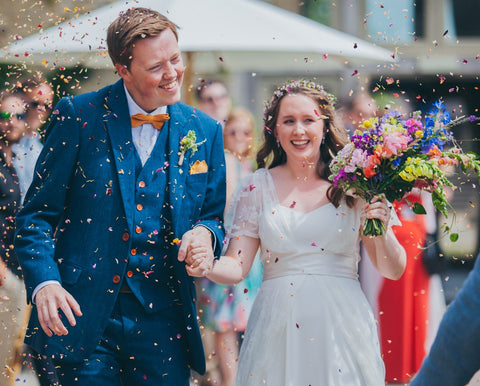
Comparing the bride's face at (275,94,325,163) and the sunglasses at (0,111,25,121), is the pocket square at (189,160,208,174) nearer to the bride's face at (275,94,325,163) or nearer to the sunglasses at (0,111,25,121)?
the bride's face at (275,94,325,163)

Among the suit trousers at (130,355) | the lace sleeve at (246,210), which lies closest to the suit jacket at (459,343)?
the suit trousers at (130,355)

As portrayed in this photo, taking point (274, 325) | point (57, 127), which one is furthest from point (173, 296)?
point (57, 127)

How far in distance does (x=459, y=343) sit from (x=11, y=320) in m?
4.65

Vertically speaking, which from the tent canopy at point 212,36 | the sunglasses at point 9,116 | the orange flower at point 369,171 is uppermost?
the tent canopy at point 212,36

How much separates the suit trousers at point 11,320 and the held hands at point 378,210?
8.80 ft

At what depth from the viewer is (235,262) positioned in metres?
4.34

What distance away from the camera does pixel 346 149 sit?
421cm

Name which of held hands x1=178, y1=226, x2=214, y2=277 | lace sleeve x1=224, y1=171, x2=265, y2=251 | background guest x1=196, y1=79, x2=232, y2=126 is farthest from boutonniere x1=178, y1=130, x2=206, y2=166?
background guest x1=196, y1=79, x2=232, y2=126

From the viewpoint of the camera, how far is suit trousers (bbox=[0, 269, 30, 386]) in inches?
229

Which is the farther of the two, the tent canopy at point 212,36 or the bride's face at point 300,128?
the tent canopy at point 212,36

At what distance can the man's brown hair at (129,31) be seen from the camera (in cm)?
395

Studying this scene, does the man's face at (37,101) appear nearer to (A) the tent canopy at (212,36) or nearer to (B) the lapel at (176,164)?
(A) the tent canopy at (212,36)

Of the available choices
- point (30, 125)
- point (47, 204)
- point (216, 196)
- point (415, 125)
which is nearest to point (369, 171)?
point (415, 125)

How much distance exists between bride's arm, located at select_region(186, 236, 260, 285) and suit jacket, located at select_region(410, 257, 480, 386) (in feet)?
7.25
